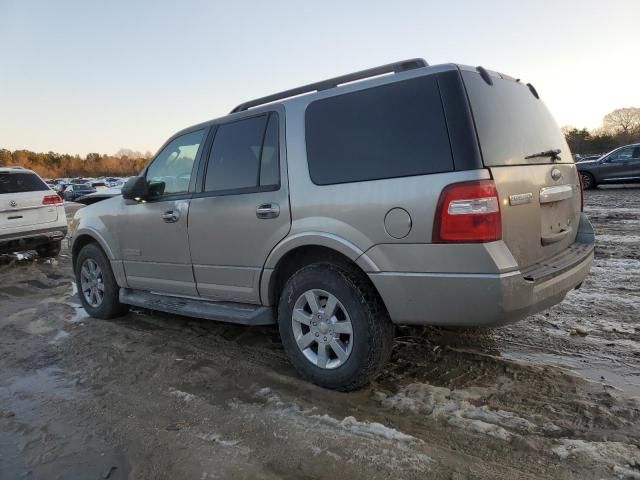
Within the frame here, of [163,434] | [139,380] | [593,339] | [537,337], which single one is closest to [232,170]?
[139,380]

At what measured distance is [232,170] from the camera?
12.6ft

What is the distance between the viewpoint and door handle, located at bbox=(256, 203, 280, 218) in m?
3.41

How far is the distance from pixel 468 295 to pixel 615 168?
17466 millimetres

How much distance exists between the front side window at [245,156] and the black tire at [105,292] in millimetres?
1824

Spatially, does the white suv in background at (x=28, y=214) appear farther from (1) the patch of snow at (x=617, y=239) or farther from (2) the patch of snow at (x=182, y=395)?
(1) the patch of snow at (x=617, y=239)

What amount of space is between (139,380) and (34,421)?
2.31 feet

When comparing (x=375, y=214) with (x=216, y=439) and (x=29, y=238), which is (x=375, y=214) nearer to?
(x=216, y=439)

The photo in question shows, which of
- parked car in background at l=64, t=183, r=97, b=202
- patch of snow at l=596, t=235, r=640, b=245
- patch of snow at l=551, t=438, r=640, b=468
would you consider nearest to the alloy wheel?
patch of snow at l=551, t=438, r=640, b=468

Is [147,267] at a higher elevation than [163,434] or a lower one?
higher

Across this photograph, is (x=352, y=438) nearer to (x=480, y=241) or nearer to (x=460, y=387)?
(x=460, y=387)

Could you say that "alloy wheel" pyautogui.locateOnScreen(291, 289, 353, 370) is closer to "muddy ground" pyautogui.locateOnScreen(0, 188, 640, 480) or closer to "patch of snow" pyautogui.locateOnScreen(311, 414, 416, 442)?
"muddy ground" pyautogui.locateOnScreen(0, 188, 640, 480)

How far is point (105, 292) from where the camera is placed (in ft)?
16.7

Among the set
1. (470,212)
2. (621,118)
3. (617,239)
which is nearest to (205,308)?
(470,212)

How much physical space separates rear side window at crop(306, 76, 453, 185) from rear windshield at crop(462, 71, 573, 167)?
0.24m
